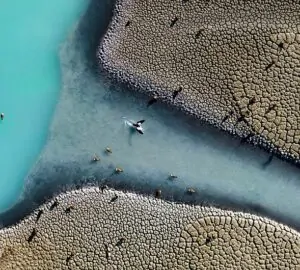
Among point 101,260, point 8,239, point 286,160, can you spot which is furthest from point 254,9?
point 8,239

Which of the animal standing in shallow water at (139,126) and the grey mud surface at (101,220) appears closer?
the grey mud surface at (101,220)

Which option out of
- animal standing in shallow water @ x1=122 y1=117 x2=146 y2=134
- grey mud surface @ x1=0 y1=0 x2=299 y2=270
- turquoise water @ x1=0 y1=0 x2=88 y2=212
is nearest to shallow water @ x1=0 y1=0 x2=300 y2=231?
grey mud surface @ x1=0 y1=0 x2=299 y2=270

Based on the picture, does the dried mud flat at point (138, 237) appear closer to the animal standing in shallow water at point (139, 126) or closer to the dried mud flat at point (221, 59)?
the animal standing in shallow water at point (139, 126)

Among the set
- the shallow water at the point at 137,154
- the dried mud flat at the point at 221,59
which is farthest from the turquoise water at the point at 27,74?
the dried mud flat at the point at 221,59

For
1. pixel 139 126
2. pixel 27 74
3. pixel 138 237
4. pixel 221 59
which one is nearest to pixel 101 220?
pixel 138 237

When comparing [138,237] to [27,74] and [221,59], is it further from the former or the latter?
Result: [27,74]
